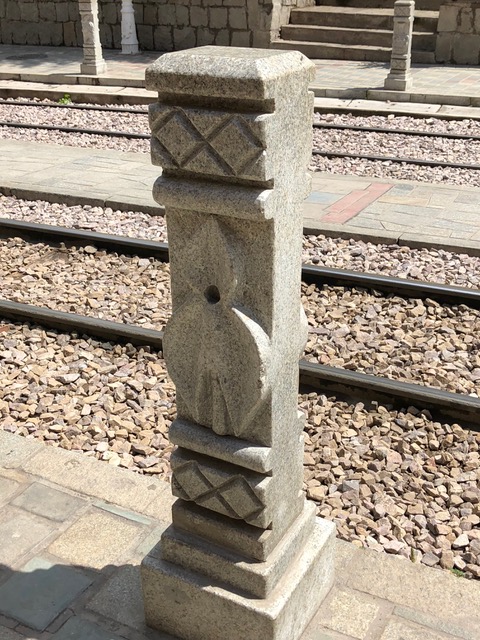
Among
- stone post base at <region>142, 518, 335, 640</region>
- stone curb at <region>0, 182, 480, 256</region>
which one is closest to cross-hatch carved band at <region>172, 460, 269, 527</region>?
stone post base at <region>142, 518, 335, 640</region>

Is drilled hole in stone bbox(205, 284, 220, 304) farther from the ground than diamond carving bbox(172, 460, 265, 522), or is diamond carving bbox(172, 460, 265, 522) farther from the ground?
drilled hole in stone bbox(205, 284, 220, 304)

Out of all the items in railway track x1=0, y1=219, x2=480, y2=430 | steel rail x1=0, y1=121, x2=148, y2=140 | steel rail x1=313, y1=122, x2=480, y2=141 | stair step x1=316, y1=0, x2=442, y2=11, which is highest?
stair step x1=316, y1=0, x2=442, y2=11

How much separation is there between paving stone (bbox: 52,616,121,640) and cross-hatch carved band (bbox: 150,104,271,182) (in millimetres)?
1682

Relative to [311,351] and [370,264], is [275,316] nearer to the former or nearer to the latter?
[311,351]

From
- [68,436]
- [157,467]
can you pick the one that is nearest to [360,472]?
[157,467]

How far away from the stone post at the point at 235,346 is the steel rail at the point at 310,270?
9.48 feet

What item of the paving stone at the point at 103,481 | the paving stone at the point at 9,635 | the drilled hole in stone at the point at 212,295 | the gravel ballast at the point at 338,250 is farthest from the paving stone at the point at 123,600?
the gravel ballast at the point at 338,250

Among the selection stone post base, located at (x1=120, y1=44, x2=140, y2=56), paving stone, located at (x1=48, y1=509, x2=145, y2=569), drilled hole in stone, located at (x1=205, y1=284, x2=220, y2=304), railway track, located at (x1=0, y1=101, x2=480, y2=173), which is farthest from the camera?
stone post base, located at (x1=120, y1=44, x2=140, y2=56)

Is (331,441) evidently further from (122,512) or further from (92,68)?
(92,68)

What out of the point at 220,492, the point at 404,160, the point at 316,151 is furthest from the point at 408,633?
the point at 316,151

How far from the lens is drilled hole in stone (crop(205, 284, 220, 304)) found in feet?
7.41

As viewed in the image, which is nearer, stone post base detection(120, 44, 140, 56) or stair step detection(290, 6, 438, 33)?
stair step detection(290, 6, 438, 33)

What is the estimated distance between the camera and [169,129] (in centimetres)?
210

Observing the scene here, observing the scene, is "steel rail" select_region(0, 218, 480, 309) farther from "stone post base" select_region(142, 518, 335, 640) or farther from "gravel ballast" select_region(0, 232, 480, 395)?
"stone post base" select_region(142, 518, 335, 640)
